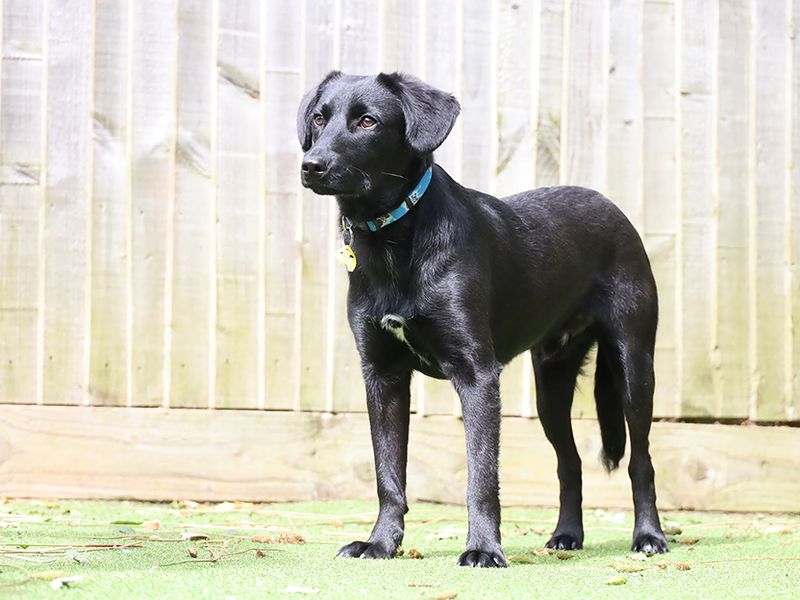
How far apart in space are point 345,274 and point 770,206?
200 centimetres

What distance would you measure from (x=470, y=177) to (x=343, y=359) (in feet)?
3.28

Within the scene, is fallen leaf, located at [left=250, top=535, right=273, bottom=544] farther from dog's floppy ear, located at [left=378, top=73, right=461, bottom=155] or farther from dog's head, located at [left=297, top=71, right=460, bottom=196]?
dog's floppy ear, located at [left=378, top=73, right=461, bottom=155]

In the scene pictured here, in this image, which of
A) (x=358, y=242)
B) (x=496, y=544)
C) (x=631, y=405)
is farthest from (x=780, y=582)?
(x=358, y=242)

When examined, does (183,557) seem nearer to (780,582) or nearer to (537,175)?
(780,582)

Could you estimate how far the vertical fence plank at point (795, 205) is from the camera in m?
5.37

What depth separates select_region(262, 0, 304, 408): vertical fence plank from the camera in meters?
5.18

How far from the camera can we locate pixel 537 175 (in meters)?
5.31

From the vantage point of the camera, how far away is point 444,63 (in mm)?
5262

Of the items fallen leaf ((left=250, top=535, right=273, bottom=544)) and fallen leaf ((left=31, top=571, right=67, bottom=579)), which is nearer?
fallen leaf ((left=31, top=571, right=67, bottom=579))

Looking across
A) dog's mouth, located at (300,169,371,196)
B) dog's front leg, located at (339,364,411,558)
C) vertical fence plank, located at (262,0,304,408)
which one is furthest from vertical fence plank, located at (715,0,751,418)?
dog's mouth, located at (300,169,371,196)

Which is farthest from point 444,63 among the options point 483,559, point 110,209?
point 483,559

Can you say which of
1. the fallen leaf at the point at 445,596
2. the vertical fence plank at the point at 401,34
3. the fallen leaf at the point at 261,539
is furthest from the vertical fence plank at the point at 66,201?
the fallen leaf at the point at 445,596

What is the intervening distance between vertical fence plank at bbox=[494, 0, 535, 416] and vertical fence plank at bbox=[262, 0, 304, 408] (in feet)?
3.00

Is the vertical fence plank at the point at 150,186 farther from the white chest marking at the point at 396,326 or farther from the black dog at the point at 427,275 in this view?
the white chest marking at the point at 396,326
